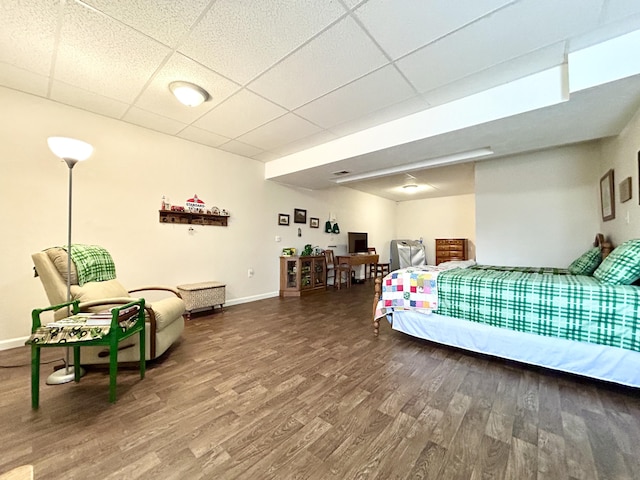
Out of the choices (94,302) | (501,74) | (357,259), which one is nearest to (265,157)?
(357,259)

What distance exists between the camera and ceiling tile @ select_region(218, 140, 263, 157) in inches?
146

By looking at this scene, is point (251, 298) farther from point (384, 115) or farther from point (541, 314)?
point (541, 314)

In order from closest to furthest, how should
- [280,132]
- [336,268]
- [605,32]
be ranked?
[605,32], [280,132], [336,268]

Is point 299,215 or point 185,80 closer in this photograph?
point 185,80

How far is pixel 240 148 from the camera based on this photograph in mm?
3879

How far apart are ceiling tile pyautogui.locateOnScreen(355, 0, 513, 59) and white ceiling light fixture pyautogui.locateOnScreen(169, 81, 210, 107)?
5.20 feet

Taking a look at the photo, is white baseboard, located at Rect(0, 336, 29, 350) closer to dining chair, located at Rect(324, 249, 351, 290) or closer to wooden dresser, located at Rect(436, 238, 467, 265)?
dining chair, located at Rect(324, 249, 351, 290)

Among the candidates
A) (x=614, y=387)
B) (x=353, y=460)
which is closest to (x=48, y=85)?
(x=353, y=460)

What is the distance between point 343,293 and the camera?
16.5 feet

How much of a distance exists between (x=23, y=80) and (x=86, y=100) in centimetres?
42

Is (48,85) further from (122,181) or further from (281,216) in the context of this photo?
(281,216)

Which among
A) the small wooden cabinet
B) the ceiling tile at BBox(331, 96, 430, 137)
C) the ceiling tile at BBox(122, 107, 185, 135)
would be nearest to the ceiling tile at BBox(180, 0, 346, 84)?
the ceiling tile at BBox(331, 96, 430, 137)

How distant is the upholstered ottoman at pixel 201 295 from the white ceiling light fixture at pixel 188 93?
2235 millimetres

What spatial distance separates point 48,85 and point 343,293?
474 cm
